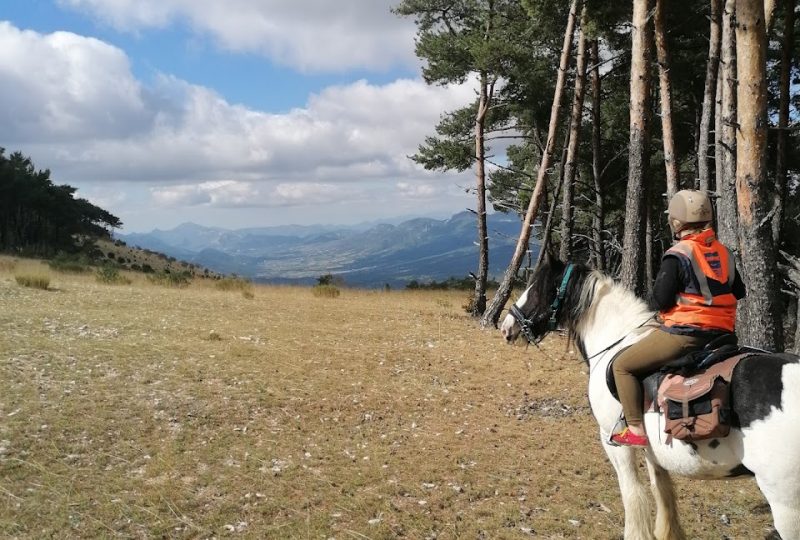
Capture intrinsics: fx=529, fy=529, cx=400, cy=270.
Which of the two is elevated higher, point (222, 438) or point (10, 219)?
point (10, 219)

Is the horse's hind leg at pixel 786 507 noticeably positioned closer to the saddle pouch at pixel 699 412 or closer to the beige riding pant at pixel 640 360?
the saddle pouch at pixel 699 412

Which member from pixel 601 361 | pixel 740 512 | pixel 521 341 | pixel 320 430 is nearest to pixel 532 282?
pixel 521 341

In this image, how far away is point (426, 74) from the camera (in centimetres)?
1805

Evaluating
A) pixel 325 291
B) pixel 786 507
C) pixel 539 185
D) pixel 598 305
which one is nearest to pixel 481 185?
pixel 539 185

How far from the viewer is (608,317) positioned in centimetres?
530

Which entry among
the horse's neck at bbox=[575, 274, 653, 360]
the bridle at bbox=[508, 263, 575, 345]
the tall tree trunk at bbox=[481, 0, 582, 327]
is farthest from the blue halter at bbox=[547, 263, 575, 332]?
the tall tree trunk at bbox=[481, 0, 582, 327]

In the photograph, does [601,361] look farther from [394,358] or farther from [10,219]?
[10,219]

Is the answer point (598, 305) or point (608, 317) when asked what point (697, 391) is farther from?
point (598, 305)

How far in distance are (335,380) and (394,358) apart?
2.17 meters

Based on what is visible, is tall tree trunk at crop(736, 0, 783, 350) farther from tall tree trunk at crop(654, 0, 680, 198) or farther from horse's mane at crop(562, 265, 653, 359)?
tall tree trunk at crop(654, 0, 680, 198)

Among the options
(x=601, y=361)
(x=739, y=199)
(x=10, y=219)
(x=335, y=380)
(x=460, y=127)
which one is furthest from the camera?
(x=10, y=219)

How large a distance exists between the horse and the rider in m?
0.31

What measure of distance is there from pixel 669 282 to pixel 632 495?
2083 mm

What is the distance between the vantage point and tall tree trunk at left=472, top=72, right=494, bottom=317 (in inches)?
705
